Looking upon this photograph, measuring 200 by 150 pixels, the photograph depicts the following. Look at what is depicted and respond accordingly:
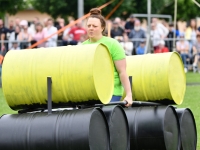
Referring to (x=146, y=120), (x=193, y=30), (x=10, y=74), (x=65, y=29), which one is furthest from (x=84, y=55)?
(x=193, y=30)

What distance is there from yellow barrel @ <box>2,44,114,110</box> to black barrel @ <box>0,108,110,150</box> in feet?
0.65

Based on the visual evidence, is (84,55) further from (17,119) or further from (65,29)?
(65,29)

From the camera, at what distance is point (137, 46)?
2431 cm

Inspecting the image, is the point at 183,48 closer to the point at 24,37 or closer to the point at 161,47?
the point at 161,47

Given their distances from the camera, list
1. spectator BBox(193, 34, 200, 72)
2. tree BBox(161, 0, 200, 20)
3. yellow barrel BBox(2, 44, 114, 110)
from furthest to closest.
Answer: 1. tree BBox(161, 0, 200, 20)
2. spectator BBox(193, 34, 200, 72)
3. yellow barrel BBox(2, 44, 114, 110)

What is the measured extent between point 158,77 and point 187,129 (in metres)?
0.71

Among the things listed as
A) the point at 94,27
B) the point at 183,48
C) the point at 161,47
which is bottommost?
the point at 183,48

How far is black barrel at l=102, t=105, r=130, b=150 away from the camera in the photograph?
291 inches

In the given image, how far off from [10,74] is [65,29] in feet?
55.6

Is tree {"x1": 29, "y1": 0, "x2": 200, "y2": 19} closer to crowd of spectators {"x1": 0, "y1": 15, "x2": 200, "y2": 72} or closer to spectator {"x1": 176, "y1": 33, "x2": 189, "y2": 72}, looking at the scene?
crowd of spectators {"x1": 0, "y1": 15, "x2": 200, "y2": 72}

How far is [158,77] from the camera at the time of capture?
8.47 meters

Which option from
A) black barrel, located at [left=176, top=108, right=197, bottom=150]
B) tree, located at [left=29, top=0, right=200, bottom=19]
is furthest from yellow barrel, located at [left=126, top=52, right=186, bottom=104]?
tree, located at [left=29, top=0, right=200, bottom=19]

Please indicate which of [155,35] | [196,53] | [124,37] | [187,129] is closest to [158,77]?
[187,129]

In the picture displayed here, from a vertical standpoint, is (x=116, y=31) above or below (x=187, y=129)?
above
